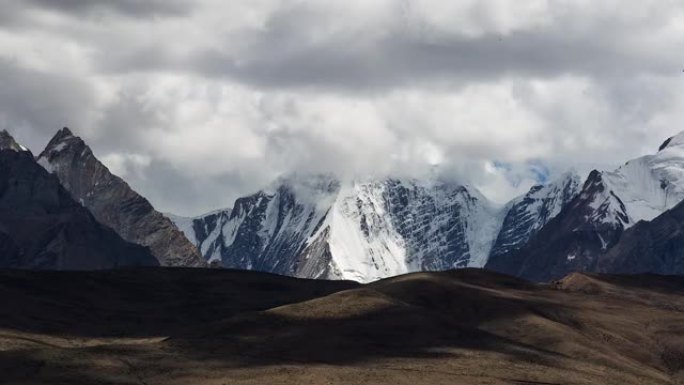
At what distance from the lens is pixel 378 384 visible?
19775cm

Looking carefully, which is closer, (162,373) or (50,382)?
(50,382)

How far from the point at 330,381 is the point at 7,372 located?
Result: 3907 centimetres

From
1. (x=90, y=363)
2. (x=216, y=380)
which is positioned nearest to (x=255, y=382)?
(x=216, y=380)

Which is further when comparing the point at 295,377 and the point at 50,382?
the point at 295,377

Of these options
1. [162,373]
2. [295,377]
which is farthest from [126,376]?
[295,377]

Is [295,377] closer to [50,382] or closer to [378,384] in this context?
[378,384]

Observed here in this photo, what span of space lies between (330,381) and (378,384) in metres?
5.93

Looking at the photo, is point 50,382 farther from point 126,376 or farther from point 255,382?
point 255,382

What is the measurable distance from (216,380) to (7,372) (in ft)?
83.6

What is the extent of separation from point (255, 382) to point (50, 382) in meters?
24.9

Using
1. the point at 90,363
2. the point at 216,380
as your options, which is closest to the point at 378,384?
the point at 216,380

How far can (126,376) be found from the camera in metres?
194

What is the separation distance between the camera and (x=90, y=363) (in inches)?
7820

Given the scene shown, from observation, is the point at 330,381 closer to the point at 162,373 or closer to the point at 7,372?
the point at 162,373
